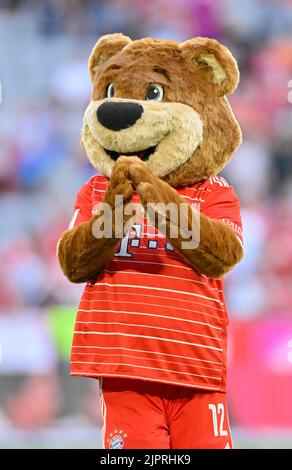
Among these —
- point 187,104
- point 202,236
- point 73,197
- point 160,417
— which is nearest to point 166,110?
point 187,104

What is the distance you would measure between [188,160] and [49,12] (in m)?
4.12

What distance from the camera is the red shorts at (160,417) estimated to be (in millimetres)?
1907

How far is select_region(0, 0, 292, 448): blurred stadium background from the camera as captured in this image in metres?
3.93

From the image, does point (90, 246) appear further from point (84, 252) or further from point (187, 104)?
point (187, 104)

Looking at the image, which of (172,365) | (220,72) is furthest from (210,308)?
(220,72)

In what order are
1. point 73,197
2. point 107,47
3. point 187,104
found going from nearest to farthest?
point 187,104 → point 107,47 → point 73,197

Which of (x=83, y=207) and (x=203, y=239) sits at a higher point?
(x=83, y=207)

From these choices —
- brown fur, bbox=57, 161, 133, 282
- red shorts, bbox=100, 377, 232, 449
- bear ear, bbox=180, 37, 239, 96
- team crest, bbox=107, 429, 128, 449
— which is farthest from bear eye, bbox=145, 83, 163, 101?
team crest, bbox=107, 429, 128, 449

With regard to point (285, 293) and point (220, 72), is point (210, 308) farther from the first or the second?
point (285, 293)

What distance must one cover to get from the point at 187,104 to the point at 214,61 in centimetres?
13

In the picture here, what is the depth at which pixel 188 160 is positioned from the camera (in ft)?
6.50

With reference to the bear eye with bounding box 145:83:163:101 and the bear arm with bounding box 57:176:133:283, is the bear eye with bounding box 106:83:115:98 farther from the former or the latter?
the bear arm with bounding box 57:176:133:283

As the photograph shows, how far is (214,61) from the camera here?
2.04 meters

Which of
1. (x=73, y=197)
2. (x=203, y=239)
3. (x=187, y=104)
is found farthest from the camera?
(x=73, y=197)
